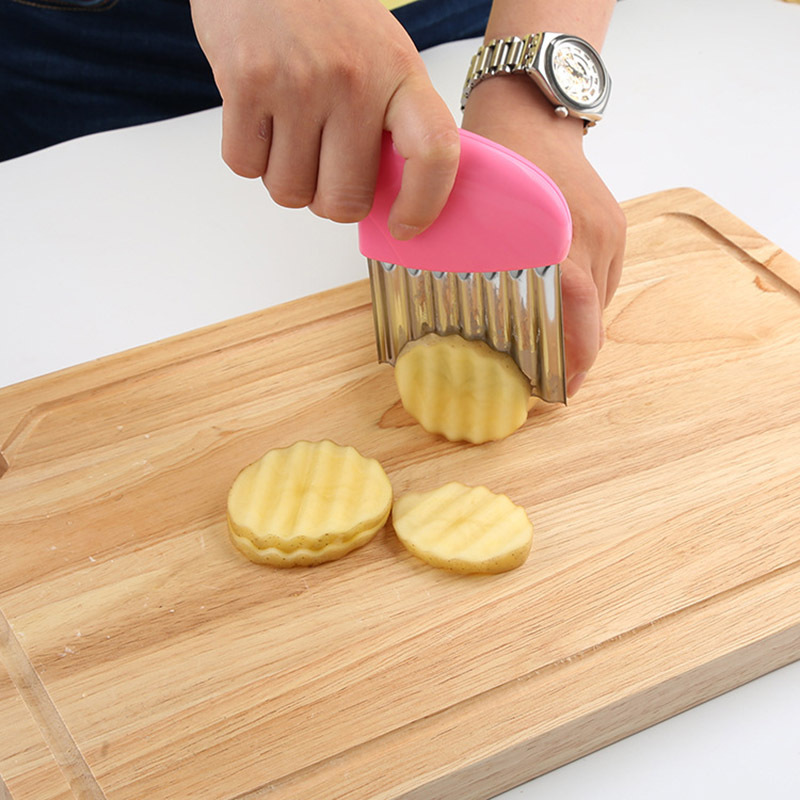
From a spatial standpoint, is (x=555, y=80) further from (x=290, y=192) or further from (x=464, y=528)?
(x=464, y=528)

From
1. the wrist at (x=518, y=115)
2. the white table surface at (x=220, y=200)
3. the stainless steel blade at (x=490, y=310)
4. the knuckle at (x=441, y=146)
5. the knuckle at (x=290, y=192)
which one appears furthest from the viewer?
the white table surface at (x=220, y=200)

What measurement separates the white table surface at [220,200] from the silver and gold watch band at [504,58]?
403mm

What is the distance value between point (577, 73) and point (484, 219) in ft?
1.61

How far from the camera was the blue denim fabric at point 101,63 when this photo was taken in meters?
1.91

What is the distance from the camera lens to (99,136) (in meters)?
2.08

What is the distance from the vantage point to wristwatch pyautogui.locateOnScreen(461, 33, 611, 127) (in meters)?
1.42

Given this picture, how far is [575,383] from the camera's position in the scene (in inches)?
50.8

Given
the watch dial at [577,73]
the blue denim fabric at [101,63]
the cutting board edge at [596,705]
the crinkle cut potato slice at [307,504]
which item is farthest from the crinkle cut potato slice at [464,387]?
the blue denim fabric at [101,63]

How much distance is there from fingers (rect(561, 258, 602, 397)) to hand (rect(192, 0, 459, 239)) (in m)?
0.27

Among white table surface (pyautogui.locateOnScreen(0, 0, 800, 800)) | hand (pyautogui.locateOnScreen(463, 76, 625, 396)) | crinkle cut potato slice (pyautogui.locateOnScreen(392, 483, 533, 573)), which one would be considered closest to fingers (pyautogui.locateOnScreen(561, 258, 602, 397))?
hand (pyautogui.locateOnScreen(463, 76, 625, 396))

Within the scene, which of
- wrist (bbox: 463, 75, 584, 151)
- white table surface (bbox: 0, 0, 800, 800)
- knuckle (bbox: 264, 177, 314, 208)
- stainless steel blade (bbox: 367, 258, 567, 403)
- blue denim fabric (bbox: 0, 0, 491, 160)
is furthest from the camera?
blue denim fabric (bbox: 0, 0, 491, 160)

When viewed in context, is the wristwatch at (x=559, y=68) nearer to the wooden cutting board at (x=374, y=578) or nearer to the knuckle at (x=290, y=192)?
the wooden cutting board at (x=374, y=578)

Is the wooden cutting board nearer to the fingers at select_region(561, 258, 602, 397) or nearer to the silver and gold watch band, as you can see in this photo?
the fingers at select_region(561, 258, 602, 397)

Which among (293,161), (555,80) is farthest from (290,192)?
(555,80)
